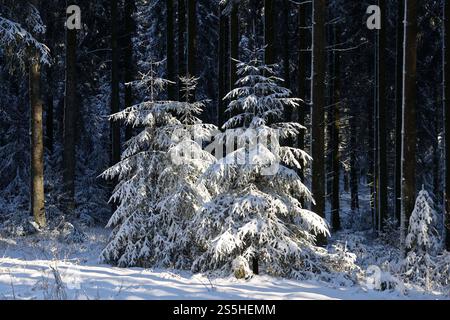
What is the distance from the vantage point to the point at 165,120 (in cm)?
1112

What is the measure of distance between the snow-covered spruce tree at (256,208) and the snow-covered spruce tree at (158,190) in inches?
52.9

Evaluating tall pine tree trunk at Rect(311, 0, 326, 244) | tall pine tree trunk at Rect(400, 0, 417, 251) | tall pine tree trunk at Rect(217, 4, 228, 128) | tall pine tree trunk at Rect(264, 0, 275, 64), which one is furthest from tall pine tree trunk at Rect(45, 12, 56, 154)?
tall pine tree trunk at Rect(400, 0, 417, 251)

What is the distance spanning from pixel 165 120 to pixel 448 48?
9.11 meters

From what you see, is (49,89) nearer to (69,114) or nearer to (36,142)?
(69,114)

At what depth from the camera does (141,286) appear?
7.43m

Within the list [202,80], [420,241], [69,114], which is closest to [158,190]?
[420,241]

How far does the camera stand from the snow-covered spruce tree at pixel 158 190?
33.9 feet

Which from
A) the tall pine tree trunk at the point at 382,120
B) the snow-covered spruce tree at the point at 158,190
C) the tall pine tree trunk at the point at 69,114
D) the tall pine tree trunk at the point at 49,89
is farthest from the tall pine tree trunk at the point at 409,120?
the tall pine tree trunk at the point at 49,89

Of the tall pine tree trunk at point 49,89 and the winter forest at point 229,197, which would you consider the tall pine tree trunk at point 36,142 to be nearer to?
the winter forest at point 229,197

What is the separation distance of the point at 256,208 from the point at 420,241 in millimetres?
4007

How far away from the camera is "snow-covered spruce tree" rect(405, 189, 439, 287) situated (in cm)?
963

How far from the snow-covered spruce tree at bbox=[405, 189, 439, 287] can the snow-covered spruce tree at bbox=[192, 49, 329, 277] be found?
231 cm

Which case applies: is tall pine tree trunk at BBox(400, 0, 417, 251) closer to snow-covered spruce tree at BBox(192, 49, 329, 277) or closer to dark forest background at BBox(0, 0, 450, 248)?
dark forest background at BBox(0, 0, 450, 248)
